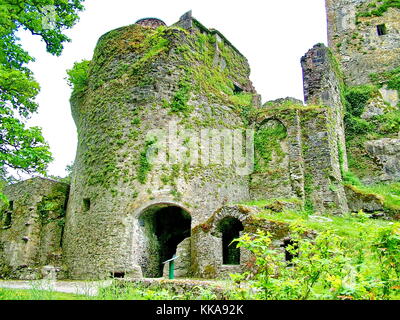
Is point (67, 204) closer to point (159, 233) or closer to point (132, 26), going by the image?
point (159, 233)

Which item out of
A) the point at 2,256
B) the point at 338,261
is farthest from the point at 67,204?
the point at 338,261

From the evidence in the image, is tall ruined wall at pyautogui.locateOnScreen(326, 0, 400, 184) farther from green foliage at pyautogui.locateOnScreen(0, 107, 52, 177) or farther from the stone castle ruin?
green foliage at pyautogui.locateOnScreen(0, 107, 52, 177)

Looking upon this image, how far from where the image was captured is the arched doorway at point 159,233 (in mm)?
14445

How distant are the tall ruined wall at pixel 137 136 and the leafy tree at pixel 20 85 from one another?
5.27 meters

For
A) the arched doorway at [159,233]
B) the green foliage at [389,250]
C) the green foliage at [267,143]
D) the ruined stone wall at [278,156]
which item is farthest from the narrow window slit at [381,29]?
the green foliage at [389,250]

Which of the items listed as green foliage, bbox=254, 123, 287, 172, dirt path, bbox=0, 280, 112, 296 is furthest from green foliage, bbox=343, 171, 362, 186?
dirt path, bbox=0, 280, 112, 296

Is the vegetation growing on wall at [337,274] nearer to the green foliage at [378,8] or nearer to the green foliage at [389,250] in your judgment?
the green foliage at [389,250]

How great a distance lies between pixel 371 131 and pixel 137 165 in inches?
498

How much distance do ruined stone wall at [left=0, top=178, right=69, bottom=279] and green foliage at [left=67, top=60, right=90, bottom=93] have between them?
479cm

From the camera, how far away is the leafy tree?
8641 mm

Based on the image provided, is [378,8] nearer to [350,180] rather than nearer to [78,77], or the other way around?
[350,180]

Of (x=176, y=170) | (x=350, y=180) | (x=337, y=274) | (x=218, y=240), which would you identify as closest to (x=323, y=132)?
(x=350, y=180)

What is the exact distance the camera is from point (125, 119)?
15.9 m

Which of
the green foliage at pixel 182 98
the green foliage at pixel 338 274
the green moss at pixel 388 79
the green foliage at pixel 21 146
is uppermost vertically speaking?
the green moss at pixel 388 79
